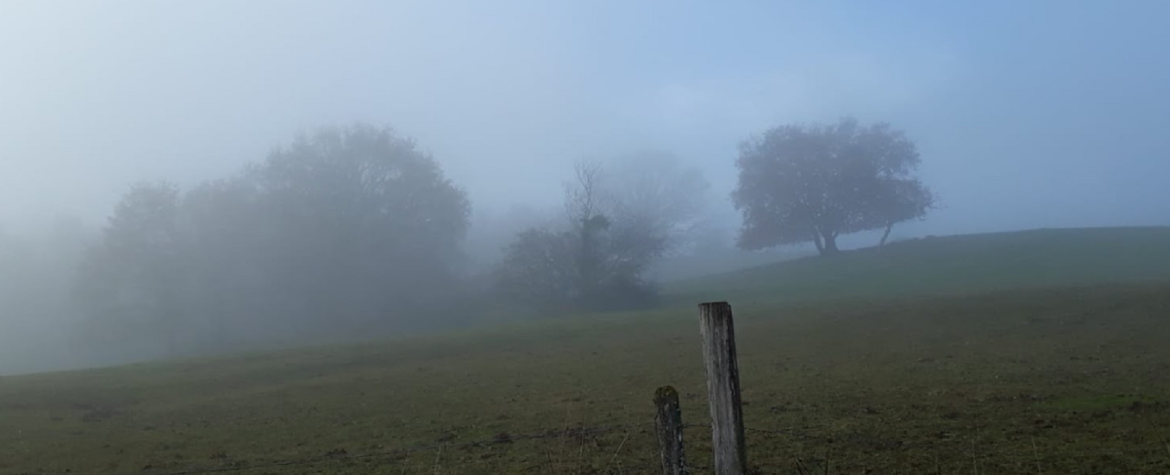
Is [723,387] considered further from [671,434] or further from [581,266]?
[581,266]

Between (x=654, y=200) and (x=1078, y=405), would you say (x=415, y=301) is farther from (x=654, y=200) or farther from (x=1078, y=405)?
(x=1078, y=405)

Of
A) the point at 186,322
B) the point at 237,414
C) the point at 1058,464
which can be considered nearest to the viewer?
the point at 1058,464

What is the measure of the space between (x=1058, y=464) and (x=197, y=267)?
231 feet

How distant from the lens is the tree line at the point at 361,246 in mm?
71125

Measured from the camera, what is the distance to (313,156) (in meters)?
79.2

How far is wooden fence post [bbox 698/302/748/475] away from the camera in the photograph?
780 centimetres

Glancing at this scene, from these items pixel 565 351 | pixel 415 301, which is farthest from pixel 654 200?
pixel 565 351

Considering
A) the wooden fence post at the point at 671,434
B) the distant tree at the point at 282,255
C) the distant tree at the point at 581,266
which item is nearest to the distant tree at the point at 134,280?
the distant tree at the point at 282,255

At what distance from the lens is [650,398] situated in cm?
2283

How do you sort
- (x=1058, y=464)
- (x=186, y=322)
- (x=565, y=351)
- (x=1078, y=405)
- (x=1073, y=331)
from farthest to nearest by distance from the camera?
1. (x=186, y=322)
2. (x=565, y=351)
3. (x=1073, y=331)
4. (x=1078, y=405)
5. (x=1058, y=464)

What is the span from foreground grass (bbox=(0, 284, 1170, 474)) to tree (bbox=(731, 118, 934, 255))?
39.2 metres

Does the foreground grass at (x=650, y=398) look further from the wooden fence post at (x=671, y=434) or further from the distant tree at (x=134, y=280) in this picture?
the distant tree at (x=134, y=280)

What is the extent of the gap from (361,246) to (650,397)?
56.4m

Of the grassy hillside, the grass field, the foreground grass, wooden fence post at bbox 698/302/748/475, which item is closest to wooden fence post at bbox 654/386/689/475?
wooden fence post at bbox 698/302/748/475
